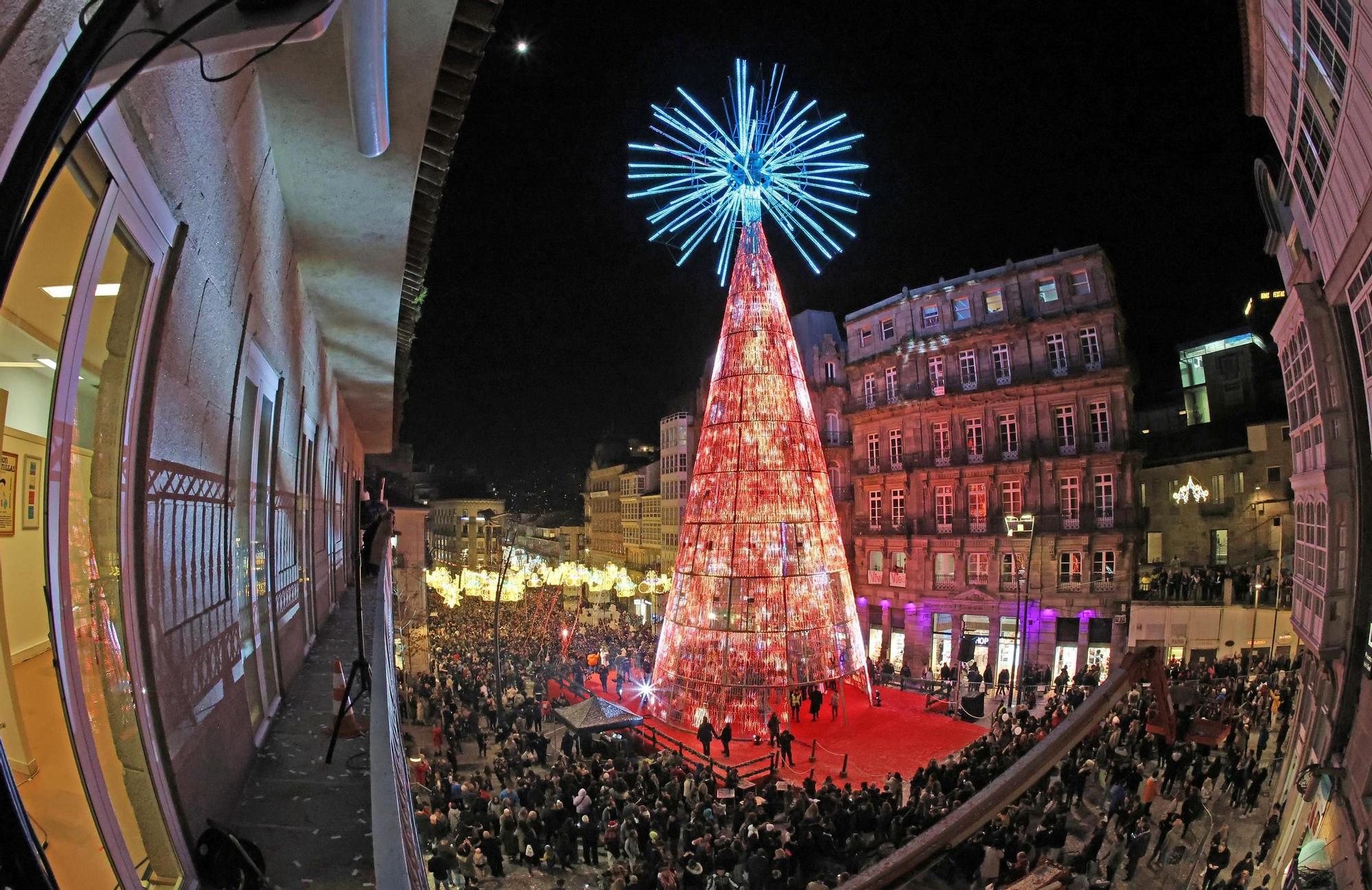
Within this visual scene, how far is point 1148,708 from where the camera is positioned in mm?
19547

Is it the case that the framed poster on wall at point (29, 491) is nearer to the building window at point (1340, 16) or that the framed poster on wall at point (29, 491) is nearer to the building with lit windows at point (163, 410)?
the building with lit windows at point (163, 410)

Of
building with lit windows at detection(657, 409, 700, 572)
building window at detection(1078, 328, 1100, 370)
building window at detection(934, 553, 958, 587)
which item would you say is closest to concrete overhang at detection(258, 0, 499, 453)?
building window at detection(934, 553, 958, 587)

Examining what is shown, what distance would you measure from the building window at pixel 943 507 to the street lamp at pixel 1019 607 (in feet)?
8.51

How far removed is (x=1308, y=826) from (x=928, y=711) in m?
12.1

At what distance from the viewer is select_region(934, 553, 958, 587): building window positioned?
115 ft

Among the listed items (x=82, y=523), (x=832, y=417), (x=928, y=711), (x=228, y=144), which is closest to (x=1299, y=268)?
(x=928, y=711)

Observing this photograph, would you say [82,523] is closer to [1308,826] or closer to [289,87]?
[289,87]

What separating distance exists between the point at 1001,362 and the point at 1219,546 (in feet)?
40.7

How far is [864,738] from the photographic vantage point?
2183 cm

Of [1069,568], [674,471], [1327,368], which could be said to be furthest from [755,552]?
[674,471]

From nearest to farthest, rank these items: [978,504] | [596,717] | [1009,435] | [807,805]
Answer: [807,805] < [596,717] < [1009,435] < [978,504]

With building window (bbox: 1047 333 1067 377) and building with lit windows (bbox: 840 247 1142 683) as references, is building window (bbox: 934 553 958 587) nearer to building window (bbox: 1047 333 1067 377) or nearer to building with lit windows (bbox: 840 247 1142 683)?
building with lit windows (bbox: 840 247 1142 683)

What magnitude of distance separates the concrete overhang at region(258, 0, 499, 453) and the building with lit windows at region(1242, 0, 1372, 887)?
1127 centimetres

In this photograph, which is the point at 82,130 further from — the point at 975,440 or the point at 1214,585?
the point at 975,440
